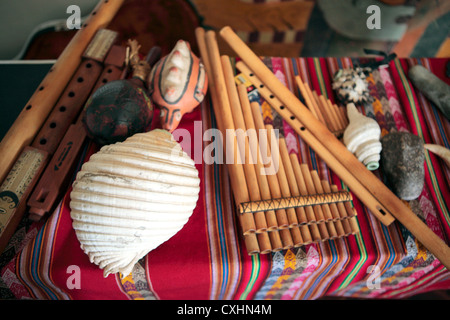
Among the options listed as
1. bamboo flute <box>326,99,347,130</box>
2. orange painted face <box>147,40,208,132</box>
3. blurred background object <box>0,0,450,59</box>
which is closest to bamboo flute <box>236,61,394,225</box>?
bamboo flute <box>326,99,347,130</box>

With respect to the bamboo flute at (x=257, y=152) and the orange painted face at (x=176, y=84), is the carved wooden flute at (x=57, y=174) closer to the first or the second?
the orange painted face at (x=176, y=84)

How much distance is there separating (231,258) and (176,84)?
21.7 inches

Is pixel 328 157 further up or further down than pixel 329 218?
further up

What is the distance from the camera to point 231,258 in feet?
2.85

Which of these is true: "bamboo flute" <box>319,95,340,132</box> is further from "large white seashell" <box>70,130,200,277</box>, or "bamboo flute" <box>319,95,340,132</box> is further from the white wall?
the white wall

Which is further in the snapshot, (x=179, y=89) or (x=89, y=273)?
(x=179, y=89)

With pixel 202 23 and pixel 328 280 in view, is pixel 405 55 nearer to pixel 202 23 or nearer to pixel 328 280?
pixel 202 23

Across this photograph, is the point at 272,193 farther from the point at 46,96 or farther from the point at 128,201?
the point at 46,96

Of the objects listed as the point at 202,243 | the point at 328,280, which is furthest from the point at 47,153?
the point at 328,280

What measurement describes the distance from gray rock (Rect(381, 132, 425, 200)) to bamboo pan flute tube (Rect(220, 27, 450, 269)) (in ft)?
0.15

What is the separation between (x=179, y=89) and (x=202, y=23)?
40.2 inches

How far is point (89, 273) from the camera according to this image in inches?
32.2

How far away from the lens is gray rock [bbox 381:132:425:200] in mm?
945

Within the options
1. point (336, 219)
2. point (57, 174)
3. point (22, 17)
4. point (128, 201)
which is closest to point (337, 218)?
point (336, 219)
